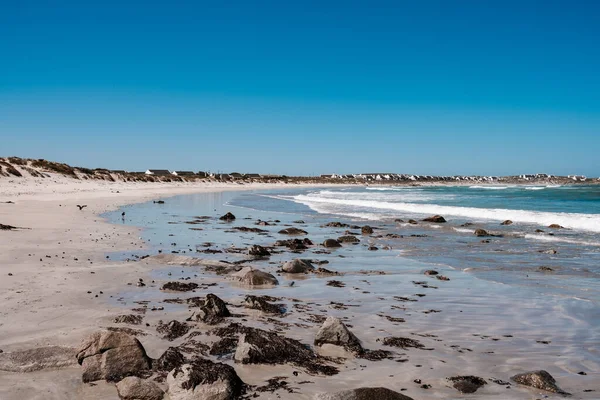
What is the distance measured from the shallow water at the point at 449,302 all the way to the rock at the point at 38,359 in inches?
71.1

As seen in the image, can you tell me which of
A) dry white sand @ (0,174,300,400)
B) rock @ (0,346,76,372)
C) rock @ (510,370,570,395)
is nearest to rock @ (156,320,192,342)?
dry white sand @ (0,174,300,400)

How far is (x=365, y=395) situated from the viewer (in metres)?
4.21

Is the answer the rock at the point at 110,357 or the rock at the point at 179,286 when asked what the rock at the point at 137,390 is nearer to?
the rock at the point at 110,357

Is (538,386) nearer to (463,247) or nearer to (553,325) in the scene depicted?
(553,325)

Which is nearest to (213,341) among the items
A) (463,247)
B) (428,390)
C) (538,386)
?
(428,390)

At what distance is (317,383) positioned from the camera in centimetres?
483

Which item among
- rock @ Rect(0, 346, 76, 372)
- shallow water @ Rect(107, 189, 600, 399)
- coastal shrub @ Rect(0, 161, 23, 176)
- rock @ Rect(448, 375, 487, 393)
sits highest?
coastal shrub @ Rect(0, 161, 23, 176)

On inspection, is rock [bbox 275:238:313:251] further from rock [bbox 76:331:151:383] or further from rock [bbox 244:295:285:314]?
rock [bbox 76:331:151:383]

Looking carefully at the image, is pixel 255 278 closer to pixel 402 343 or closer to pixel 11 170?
pixel 402 343

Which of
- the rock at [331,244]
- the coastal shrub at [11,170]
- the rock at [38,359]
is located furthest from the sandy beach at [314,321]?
the coastal shrub at [11,170]

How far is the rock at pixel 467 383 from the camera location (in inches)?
188

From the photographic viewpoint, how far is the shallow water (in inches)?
208

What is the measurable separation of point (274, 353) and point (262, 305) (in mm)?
2132

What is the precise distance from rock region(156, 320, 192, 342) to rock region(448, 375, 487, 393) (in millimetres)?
3304
